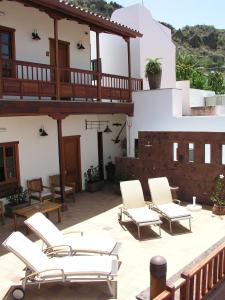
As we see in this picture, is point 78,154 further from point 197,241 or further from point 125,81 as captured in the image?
point 197,241

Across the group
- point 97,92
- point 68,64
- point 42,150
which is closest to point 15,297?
point 42,150

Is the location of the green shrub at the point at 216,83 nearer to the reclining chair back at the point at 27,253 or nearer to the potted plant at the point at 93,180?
the potted plant at the point at 93,180

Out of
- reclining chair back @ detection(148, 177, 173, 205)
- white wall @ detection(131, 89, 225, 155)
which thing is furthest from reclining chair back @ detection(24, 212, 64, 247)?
white wall @ detection(131, 89, 225, 155)

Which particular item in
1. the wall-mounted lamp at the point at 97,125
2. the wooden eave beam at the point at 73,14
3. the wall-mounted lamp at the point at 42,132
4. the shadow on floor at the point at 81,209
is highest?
the wooden eave beam at the point at 73,14

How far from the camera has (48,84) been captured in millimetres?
11484

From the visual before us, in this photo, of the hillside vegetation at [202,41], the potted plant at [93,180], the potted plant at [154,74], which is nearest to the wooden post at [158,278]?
the potted plant at [93,180]

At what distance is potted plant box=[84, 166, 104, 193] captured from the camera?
1538cm

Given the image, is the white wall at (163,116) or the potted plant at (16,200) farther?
the white wall at (163,116)

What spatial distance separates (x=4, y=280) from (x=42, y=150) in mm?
Result: 6933

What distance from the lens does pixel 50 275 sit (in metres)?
6.62

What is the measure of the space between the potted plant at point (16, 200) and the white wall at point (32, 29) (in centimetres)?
498

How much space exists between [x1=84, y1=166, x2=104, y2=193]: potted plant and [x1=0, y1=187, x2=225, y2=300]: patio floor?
147 cm

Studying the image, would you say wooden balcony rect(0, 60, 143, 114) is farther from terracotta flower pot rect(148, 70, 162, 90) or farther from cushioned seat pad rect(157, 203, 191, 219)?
cushioned seat pad rect(157, 203, 191, 219)

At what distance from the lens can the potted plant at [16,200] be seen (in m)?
12.0
